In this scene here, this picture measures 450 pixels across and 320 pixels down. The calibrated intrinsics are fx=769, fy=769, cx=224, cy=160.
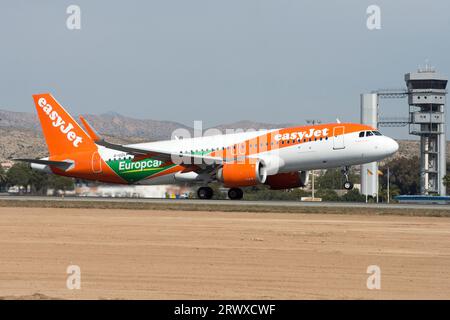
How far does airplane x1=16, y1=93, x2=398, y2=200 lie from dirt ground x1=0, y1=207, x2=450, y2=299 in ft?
42.6

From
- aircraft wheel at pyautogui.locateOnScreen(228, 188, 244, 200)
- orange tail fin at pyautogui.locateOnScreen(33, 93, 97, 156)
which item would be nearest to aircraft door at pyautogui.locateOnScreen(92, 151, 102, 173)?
orange tail fin at pyautogui.locateOnScreen(33, 93, 97, 156)

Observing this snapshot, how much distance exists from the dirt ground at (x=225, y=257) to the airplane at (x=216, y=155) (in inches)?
511

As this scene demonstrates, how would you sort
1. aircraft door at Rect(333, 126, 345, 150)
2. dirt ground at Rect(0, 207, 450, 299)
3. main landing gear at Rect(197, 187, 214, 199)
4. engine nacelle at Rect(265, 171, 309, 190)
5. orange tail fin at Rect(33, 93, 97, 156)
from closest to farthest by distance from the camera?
1. dirt ground at Rect(0, 207, 450, 299)
2. aircraft door at Rect(333, 126, 345, 150)
3. main landing gear at Rect(197, 187, 214, 199)
4. engine nacelle at Rect(265, 171, 309, 190)
5. orange tail fin at Rect(33, 93, 97, 156)

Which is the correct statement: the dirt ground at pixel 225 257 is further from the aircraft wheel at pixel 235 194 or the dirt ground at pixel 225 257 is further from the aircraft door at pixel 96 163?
the aircraft door at pixel 96 163

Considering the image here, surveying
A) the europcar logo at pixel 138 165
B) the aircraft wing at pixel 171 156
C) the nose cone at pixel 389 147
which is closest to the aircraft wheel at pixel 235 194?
the aircraft wing at pixel 171 156

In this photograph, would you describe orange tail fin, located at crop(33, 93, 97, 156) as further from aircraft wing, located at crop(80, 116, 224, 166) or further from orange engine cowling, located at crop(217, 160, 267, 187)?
orange engine cowling, located at crop(217, 160, 267, 187)

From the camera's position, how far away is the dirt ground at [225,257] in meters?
16.4

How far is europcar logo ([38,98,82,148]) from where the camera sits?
5484 cm

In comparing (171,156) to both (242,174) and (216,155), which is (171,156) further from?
(242,174)

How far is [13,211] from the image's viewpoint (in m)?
39.2

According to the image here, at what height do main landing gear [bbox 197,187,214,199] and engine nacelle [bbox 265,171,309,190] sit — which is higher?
engine nacelle [bbox 265,171,309,190]

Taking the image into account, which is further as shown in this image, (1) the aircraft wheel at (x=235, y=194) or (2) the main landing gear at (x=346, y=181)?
(1) the aircraft wheel at (x=235, y=194)
